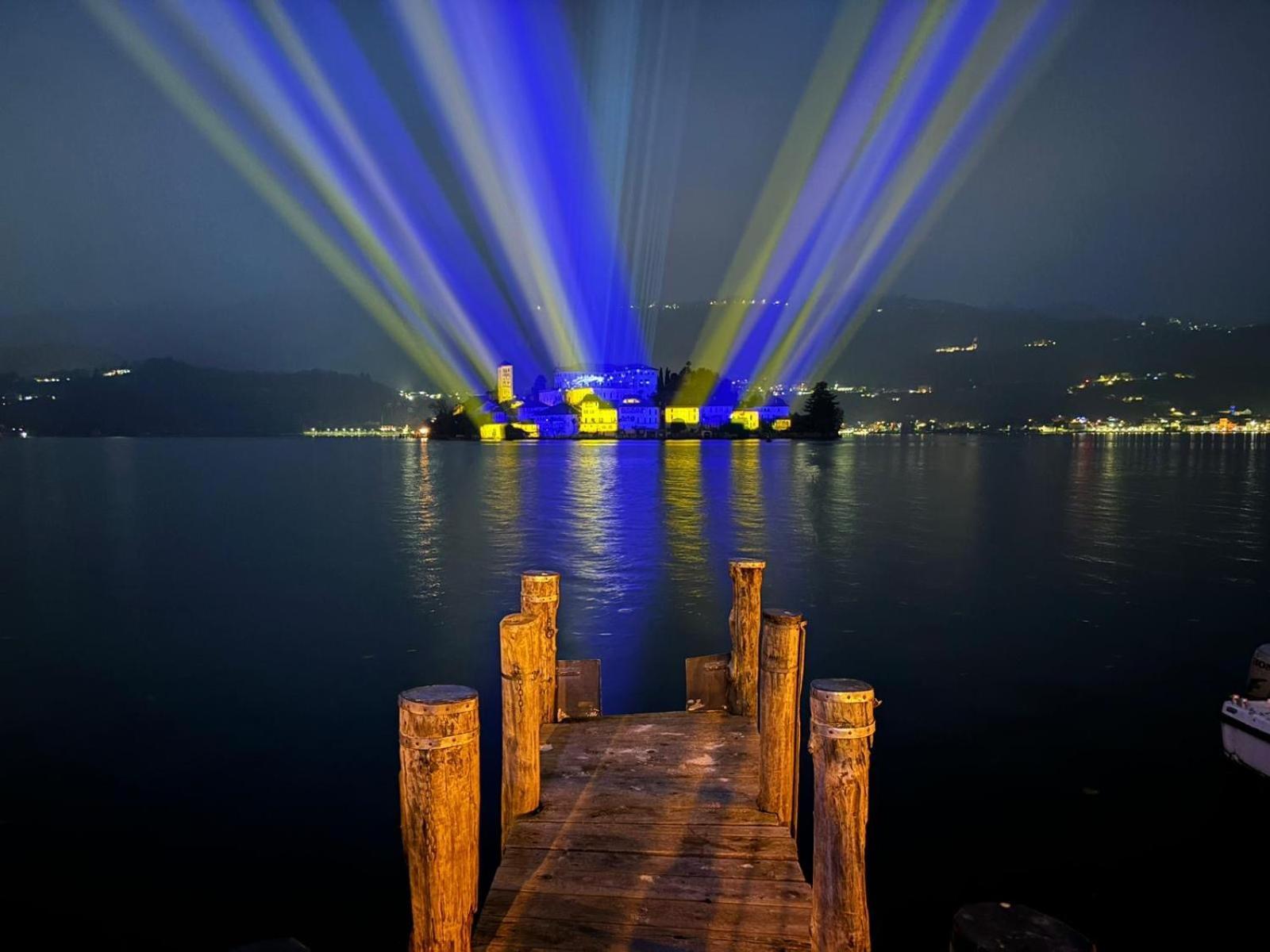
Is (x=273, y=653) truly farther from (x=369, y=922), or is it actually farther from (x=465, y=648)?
(x=369, y=922)

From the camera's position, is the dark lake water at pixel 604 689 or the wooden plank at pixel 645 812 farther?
the dark lake water at pixel 604 689

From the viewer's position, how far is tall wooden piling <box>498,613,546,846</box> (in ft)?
22.5

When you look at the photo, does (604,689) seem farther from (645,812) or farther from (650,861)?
(650,861)

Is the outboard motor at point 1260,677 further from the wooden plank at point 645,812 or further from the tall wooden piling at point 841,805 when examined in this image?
the tall wooden piling at point 841,805

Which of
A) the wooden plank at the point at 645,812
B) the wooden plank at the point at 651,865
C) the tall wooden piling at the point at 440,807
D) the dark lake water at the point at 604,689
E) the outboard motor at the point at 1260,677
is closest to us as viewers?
the tall wooden piling at the point at 440,807

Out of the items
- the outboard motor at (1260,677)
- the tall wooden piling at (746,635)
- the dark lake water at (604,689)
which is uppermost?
the tall wooden piling at (746,635)

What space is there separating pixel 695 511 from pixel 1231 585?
3057cm

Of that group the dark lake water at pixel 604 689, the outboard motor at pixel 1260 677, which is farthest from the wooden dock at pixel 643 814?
the outboard motor at pixel 1260 677

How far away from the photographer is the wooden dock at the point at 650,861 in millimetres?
5684

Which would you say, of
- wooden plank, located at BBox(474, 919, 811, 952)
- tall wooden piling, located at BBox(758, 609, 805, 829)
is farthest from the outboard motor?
wooden plank, located at BBox(474, 919, 811, 952)

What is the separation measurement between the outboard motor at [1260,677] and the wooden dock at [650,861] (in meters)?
9.43

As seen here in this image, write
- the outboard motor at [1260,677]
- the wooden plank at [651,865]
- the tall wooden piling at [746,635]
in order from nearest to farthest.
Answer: the wooden plank at [651,865], the tall wooden piling at [746,635], the outboard motor at [1260,677]

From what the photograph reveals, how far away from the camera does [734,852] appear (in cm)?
665

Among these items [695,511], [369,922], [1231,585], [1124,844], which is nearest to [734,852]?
[369,922]
